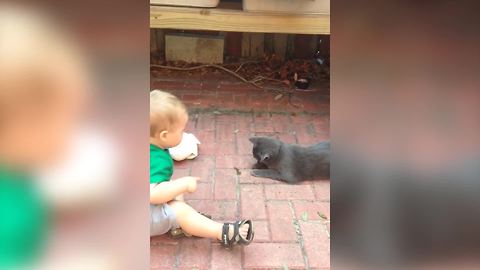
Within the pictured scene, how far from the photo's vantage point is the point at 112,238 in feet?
2.39

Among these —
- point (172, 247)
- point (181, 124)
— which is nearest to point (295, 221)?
point (172, 247)

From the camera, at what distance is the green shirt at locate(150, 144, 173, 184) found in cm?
166

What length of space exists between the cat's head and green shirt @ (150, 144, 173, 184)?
54 centimetres

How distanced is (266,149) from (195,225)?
1.93ft

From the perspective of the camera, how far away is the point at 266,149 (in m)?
2.24

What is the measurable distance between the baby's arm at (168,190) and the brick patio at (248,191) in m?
0.12

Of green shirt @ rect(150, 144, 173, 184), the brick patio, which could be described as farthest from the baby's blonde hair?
the brick patio

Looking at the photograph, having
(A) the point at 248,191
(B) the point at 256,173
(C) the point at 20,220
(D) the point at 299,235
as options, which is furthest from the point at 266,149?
(C) the point at 20,220

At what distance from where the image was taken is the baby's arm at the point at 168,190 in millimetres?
1678

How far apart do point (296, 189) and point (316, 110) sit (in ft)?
2.55

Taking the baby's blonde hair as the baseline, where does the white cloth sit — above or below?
below

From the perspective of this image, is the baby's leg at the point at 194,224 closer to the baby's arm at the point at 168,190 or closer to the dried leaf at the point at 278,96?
the baby's arm at the point at 168,190

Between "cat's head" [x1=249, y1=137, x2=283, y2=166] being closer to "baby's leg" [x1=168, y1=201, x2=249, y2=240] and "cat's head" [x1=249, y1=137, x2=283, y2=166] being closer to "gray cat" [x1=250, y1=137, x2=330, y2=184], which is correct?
"gray cat" [x1=250, y1=137, x2=330, y2=184]

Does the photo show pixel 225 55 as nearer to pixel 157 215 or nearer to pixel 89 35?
pixel 157 215
